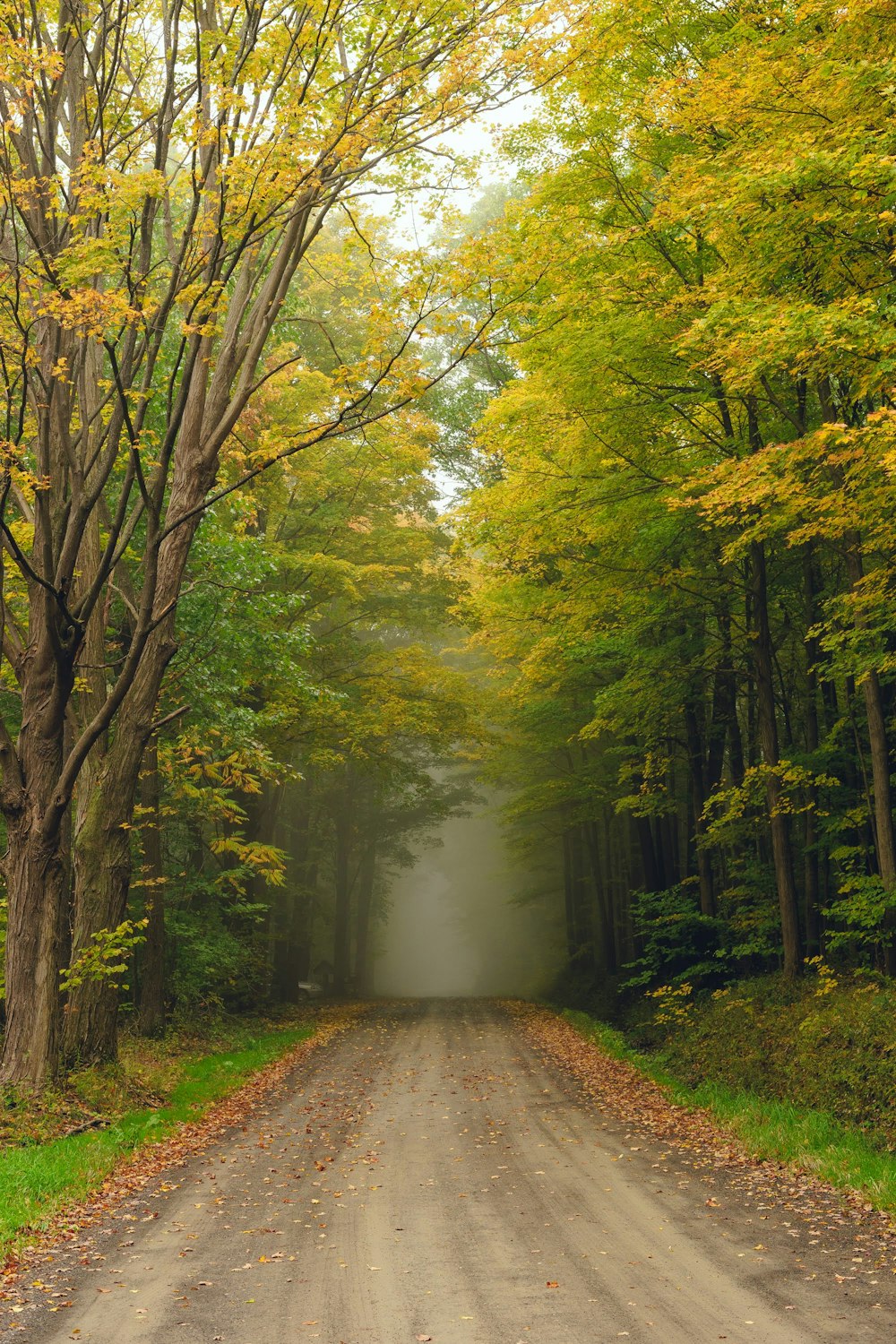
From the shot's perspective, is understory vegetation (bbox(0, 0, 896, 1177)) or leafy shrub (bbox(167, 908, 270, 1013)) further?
leafy shrub (bbox(167, 908, 270, 1013))

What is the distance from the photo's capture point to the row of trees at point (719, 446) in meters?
8.92

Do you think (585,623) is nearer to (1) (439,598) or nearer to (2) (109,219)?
(1) (439,598)

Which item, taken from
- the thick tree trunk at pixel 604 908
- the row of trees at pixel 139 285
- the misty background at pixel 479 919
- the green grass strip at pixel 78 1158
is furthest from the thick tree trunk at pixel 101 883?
the misty background at pixel 479 919

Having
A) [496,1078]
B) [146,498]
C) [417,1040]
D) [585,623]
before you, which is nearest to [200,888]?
[417,1040]

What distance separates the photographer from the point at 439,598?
923 inches

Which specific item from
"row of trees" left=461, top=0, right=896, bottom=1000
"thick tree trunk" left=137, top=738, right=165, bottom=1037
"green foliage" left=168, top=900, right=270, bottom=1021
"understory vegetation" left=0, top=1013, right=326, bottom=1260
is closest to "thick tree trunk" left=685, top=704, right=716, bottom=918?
"row of trees" left=461, top=0, right=896, bottom=1000

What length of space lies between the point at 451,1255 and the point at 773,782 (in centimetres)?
889

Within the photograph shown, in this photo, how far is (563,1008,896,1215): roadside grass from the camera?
7395mm

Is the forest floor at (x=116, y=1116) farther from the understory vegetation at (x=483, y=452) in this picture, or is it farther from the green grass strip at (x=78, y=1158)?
the understory vegetation at (x=483, y=452)

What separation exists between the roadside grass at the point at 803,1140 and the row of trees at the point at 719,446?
2.38 m

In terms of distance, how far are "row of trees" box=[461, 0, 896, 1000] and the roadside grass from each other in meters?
2.38

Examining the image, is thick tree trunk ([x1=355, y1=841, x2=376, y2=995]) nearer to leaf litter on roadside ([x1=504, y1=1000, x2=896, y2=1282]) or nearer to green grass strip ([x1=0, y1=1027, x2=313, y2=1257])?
leaf litter on roadside ([x1=504, y1=1000, x2=896, y2=1282])

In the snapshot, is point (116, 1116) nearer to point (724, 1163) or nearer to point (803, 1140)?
point (724, 1163)

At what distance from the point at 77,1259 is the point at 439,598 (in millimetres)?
18261
